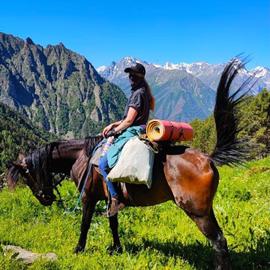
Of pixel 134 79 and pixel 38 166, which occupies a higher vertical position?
pixel 134 79

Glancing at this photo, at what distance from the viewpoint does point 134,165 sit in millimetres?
7836

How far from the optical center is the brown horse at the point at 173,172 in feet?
24.3

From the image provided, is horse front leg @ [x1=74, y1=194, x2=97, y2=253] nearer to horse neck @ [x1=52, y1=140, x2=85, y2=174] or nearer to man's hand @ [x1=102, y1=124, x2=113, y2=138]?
horse neck @ [x1=52, y1=140, x2=85, y2=174]

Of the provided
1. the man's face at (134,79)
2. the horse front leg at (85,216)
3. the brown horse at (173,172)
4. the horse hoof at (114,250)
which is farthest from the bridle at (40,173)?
the man's face at (134,79)

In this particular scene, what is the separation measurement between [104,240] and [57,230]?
146 centimetres

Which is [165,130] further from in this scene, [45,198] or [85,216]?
[45,198]

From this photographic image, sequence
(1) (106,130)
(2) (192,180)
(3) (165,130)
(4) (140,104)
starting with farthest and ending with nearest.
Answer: (1) (106,130), (4) (140,104), (3) (165,130), (2) (192,180)

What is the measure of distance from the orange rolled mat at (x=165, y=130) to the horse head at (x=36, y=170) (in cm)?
293

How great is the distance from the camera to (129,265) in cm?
783

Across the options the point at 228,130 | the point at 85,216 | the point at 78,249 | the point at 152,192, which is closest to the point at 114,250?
the point at 78,249

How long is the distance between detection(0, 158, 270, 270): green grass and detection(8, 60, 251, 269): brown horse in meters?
0.81

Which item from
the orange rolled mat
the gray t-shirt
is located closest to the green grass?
the orange rolled mat

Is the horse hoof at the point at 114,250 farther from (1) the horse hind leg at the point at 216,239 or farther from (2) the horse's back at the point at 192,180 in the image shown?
(1) the horse hind leg at the point at 216,239

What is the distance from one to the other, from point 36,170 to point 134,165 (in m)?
3.00
